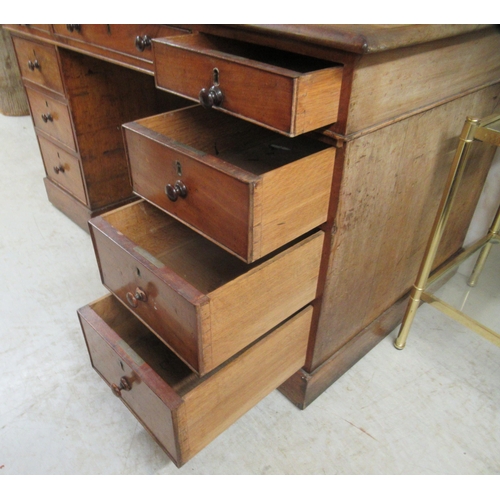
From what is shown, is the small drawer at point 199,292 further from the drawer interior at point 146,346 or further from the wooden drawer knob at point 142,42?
the wooden drawer knob at point 142,42

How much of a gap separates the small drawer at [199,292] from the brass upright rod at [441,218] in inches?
14.2

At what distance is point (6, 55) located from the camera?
8.58 feet

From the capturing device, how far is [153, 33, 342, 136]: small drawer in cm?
59

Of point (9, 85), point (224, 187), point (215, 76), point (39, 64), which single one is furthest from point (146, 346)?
point (9, 85)

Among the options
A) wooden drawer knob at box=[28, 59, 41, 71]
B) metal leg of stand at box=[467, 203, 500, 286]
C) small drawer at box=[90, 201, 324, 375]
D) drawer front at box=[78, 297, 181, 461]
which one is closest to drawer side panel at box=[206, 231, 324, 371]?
small drawer at box=[90, 201, 324, 375]

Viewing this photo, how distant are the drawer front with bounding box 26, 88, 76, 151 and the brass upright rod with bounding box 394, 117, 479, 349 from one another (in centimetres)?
113

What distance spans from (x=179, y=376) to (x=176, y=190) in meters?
0.41

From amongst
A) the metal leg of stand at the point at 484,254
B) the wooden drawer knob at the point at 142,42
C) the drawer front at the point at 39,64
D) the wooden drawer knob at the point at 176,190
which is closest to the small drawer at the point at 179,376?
the wooden drawer knob at the point at 176,190

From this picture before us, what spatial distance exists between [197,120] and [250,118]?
0.30m

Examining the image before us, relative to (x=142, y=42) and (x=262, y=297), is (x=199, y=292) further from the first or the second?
(x=142, y=42)

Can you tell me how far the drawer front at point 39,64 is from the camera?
135 cm

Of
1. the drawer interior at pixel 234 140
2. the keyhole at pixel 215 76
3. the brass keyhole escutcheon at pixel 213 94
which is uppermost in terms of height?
the keyhole at pixel 215 76

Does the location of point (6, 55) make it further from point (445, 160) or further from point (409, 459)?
point (409, 459)

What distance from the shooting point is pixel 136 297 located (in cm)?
80
